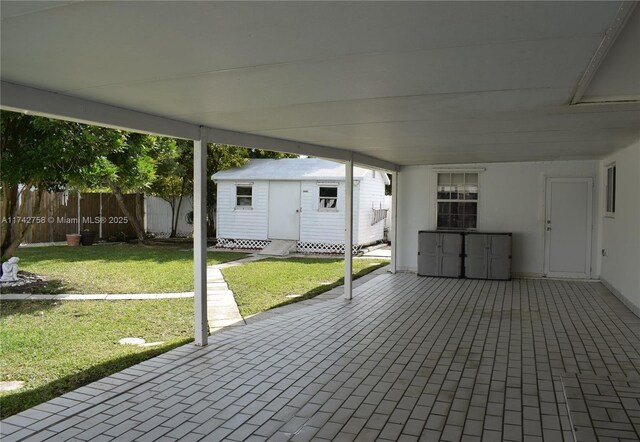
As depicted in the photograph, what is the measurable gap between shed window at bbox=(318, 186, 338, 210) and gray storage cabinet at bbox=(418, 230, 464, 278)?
5.16 metres

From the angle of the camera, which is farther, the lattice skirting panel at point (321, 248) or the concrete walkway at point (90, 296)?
the lattice skirting panel at point (321, 248)

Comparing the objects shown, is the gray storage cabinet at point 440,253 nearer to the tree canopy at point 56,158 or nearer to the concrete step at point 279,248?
the tree canopy at point 56,158

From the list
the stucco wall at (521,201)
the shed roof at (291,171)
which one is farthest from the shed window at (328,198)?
the stucco wall at (521,201)

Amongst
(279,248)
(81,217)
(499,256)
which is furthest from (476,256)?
(81,217)

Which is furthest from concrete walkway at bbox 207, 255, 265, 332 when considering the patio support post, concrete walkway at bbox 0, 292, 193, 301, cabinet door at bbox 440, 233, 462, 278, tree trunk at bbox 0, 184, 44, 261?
cabinet door at bbox 440, 233, 462, 278

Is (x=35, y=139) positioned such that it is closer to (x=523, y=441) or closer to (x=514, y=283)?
(x=523, y=441)

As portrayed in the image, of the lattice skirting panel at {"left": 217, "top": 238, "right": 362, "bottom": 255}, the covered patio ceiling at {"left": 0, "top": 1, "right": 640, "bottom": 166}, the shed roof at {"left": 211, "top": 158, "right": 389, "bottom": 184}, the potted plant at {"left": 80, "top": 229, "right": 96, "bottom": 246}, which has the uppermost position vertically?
the shed roof at {"left": 211, "top": 158, "right": 389, "bottom": 184}

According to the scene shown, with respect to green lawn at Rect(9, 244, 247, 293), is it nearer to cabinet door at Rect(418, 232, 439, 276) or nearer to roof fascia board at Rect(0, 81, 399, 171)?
roof fascia board at Rect(0, 81, 399, 171)

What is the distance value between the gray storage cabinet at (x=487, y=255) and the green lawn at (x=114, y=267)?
555 cm

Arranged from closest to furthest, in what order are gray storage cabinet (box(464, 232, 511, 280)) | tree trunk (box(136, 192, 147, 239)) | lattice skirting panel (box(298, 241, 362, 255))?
gray storage cabinet (box(464, 232, 511, 280)) < lattice skirting panel (box(298, 241, 362, 255)) < tree trunk (box(136, 192, 147, 239))

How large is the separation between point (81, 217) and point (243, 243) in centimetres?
571

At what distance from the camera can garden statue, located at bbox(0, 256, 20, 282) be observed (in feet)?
29.7

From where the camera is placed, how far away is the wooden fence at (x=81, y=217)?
16.2 metres

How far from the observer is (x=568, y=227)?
32.9ft
